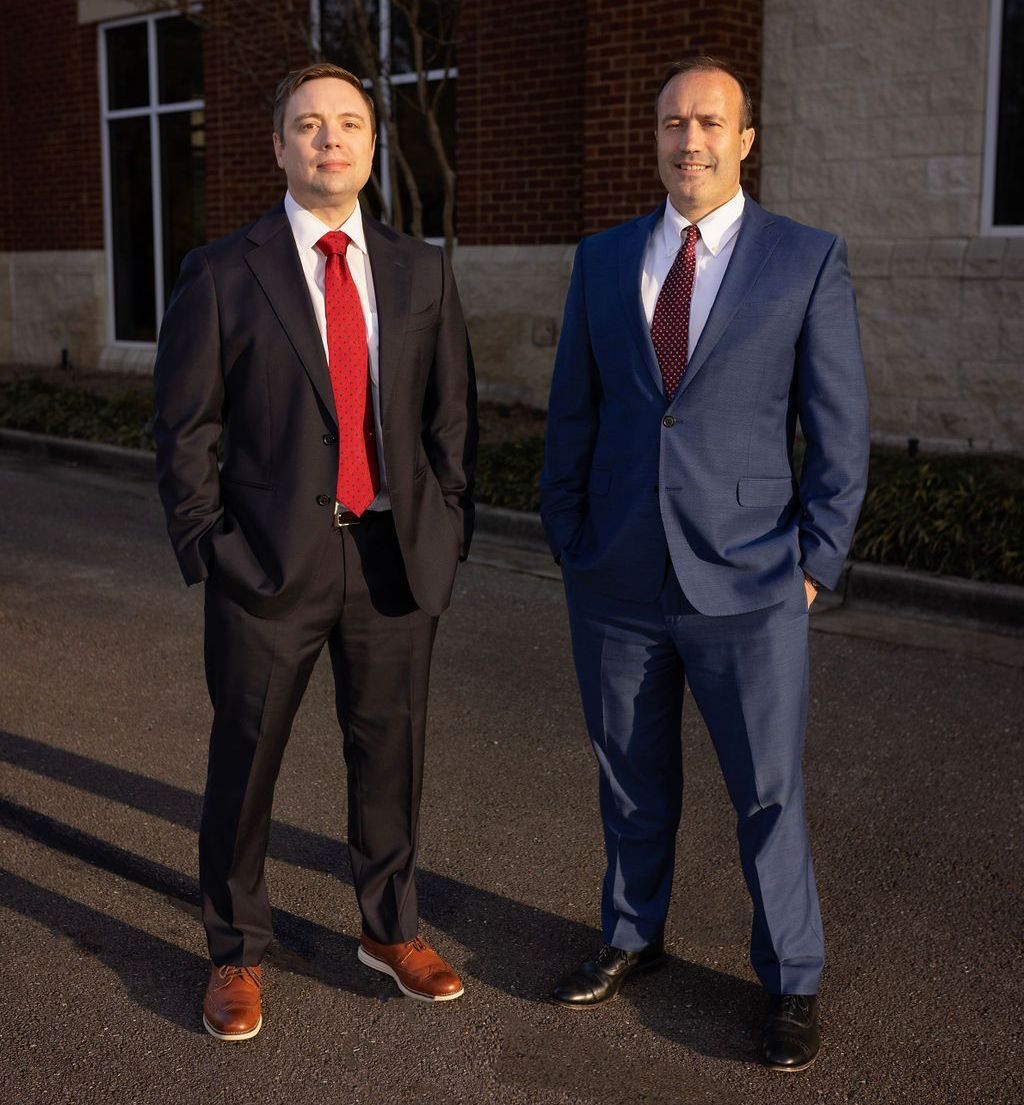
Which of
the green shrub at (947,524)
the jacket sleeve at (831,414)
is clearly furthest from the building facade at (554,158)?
the jacket sleeve at (831,414)

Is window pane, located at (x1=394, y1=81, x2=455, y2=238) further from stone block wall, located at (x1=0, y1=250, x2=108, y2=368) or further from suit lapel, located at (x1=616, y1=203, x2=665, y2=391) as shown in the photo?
suit lapel, located at (x1=616, y1=203, x2=665, y2=391)

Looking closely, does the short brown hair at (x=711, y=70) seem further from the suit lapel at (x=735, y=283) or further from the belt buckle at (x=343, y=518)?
the belt buckle at (x=343, y=518)

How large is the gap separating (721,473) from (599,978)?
4.14 ft

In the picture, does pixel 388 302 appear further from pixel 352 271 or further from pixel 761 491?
pixel 761 491

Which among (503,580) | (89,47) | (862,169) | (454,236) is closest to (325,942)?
(503,580)

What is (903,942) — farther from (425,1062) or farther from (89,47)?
(89,47)

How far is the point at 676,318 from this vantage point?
3303 millimetres

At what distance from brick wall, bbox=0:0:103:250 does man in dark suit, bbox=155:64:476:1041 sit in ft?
48.8

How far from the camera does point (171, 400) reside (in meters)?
3.30

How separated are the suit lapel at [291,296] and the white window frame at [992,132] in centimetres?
786

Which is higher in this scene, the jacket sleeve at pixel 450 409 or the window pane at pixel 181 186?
the window pane at pixel 181 186

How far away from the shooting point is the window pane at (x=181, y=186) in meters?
16.1

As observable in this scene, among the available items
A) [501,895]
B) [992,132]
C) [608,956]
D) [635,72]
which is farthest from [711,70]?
[635,72]

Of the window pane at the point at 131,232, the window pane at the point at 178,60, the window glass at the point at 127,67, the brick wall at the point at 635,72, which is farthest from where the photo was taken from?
the window pane at the point at 131,232
